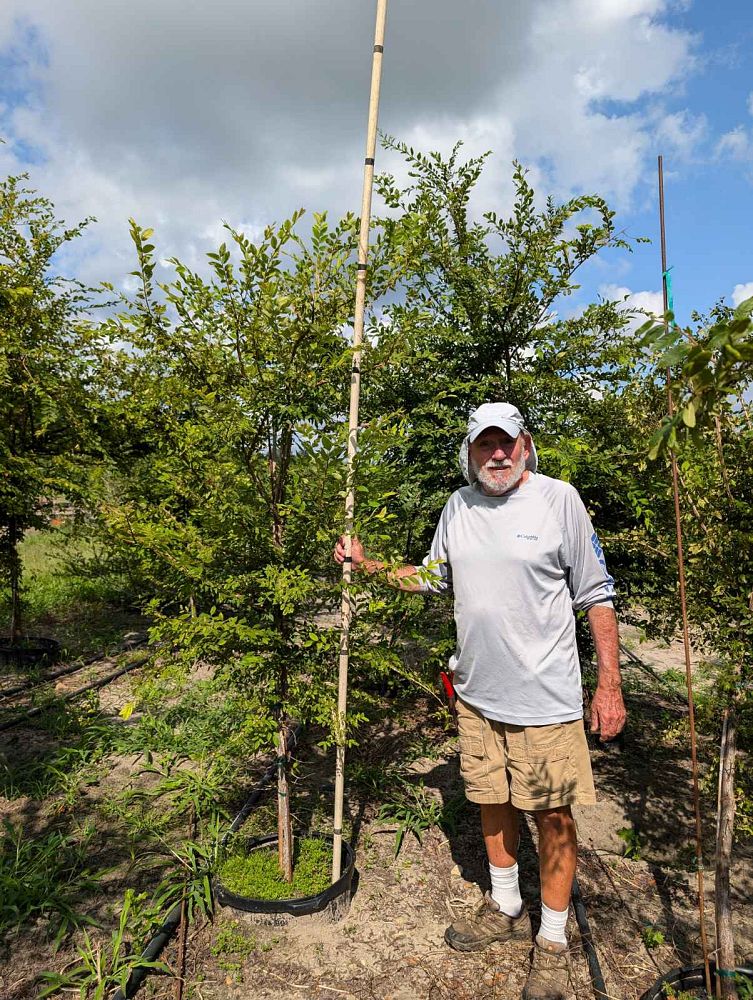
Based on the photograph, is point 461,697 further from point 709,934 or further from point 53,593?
point 53,593

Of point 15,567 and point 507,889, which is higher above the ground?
point 15,567

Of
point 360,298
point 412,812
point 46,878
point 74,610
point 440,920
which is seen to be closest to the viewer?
point 360,298

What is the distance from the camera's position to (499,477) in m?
2.54

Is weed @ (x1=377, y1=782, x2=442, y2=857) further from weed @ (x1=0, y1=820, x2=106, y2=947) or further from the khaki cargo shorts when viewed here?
weed @ (x1=0, y1=820, x2=106, y2=947)

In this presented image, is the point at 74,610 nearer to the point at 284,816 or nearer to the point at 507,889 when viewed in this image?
the point at 284,816

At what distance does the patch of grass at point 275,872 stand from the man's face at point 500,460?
1931mm

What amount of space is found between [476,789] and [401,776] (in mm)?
1458

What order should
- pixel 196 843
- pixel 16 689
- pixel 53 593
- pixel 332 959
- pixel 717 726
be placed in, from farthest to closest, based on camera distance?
pixel 53 593 → pixel 16 689 → pixel 196 843 → pixel 717 726 → pixel 332 959

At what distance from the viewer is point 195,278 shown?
242 centimetres

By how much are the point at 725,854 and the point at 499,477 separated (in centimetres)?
162

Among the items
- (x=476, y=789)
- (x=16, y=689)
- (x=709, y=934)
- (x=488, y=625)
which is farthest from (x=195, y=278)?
(x=16, y=689)

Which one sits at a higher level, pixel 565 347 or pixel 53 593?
pixel 565 347

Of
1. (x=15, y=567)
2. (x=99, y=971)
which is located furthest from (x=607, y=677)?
(x=15, y=567)

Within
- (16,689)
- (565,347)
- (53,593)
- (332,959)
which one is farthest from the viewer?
(53,593)
